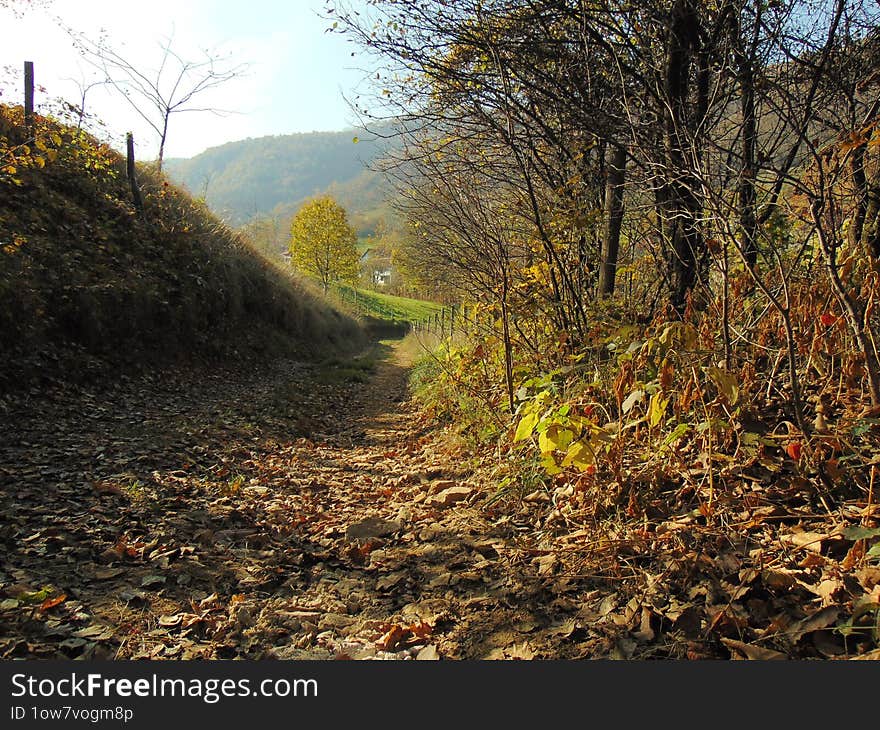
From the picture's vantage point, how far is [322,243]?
36562 millimetres

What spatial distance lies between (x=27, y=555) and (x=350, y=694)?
2.48m

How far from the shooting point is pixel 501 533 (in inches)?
126

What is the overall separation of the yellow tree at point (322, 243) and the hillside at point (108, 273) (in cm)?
1991

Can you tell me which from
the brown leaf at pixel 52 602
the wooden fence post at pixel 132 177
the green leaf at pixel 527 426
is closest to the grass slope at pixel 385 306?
the wooden fence post at pixel 132 177

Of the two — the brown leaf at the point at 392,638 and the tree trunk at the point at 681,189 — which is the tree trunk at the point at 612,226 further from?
the brown leaf at the point at 392,638

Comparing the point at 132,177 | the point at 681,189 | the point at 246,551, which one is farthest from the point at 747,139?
the point at 132,177

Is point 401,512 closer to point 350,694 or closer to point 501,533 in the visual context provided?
point 501,533

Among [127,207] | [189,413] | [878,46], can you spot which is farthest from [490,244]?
[127,207]

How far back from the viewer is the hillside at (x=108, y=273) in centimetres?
728

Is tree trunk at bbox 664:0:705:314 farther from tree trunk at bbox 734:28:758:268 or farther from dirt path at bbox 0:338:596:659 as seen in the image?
dirt path at bbox 0:338:596:659

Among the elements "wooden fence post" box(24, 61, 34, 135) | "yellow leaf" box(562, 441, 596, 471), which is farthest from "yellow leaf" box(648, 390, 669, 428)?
"wooden fence post" box(24, 61, 34, 135)

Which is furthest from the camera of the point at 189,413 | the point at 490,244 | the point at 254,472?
the point at 189,413

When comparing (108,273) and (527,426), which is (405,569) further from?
(108,273)

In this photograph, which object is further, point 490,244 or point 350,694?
point 490,244
